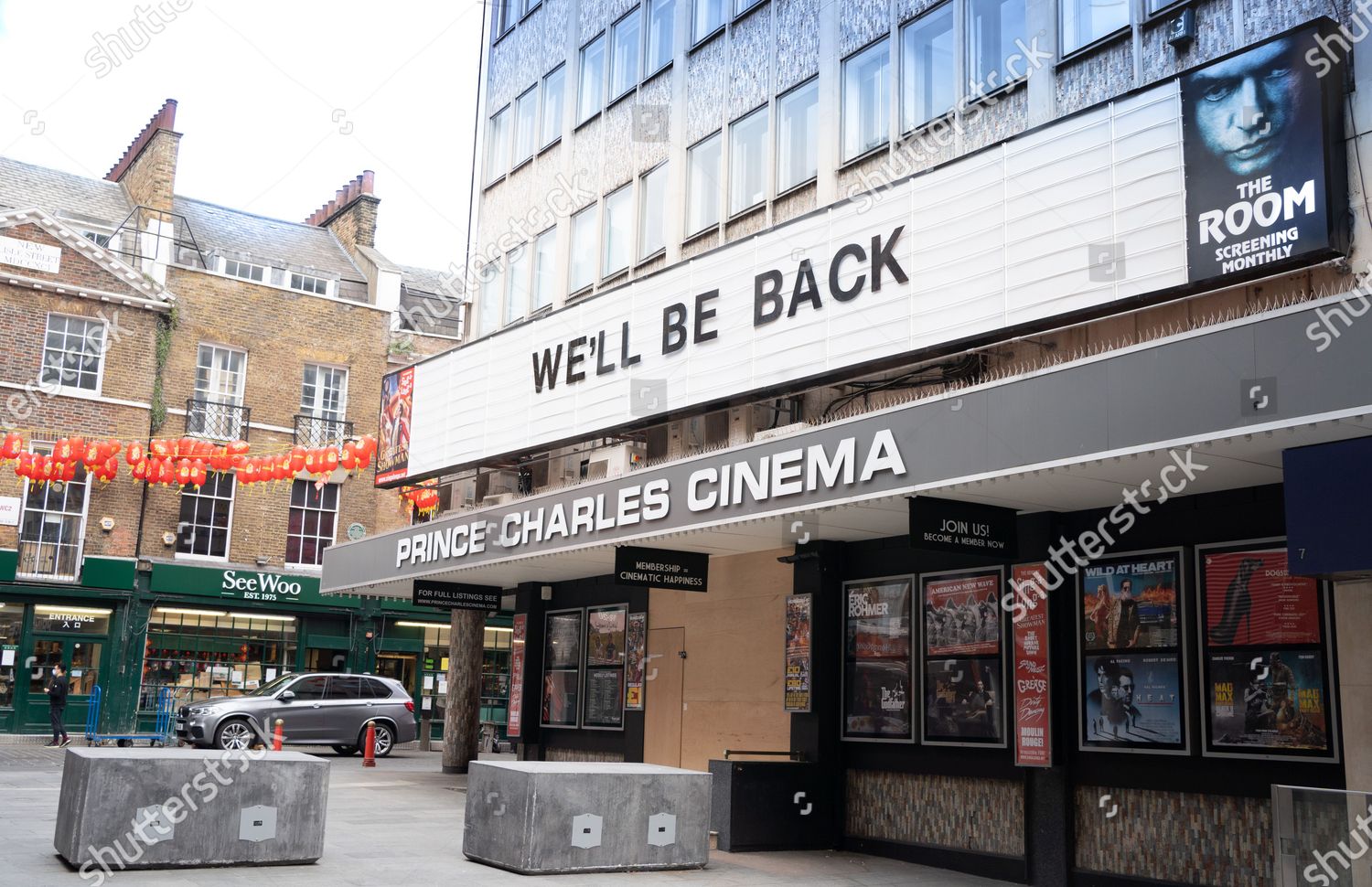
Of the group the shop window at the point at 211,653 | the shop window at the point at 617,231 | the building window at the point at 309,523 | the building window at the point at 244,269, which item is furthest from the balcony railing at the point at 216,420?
the shop window at the point at 617,231

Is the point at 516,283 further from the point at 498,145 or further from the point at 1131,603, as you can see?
the point at 1131,603


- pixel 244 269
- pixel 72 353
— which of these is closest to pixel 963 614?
pixel 72 353

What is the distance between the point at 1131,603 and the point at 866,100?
683cm

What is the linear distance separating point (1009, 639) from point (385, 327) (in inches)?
1041

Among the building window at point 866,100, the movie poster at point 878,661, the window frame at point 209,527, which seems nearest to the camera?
the movie poster at point 878,661

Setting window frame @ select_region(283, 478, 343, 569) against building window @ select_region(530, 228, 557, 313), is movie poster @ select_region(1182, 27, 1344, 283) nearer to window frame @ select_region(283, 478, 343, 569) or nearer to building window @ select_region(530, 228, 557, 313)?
building window @ select_region(530, 228, 557, 313)

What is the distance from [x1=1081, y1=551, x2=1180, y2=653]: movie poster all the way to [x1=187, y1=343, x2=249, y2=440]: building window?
2586 centimetres

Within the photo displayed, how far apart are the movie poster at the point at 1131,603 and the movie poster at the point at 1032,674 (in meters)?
0.40

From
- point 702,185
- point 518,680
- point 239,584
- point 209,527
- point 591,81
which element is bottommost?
point 518,680

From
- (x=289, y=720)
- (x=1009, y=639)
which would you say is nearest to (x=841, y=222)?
(x=1009, y=639)

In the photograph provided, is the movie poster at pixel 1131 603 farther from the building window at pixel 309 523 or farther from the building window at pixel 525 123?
the building window at pixel 309 523

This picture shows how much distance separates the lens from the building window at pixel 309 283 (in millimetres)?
36662

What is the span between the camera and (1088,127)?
11.1m

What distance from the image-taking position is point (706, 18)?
710 inches
